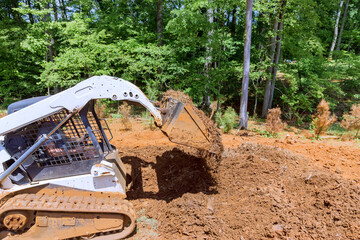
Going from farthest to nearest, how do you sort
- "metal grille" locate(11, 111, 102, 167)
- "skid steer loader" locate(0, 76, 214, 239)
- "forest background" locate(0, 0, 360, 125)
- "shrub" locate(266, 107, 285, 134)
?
"forest background" locate(0, 0, 360, 125) → "shrub" locate(266, 107, 285, 134) → "metal grille" locate(11, 111, 102, 167) → "skid steer loader" locate(0, 76, 214, 239)

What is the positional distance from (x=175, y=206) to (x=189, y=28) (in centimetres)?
846

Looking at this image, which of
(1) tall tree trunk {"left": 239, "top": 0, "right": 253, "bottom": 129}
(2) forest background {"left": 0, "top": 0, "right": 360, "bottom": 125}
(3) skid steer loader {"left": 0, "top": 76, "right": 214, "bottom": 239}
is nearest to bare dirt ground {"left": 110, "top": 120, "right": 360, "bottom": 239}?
(3) skid steer loader {"left": 0, "top": 76, "right": 214, "bottom": 239}

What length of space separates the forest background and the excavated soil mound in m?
6.18

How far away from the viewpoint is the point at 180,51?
11.2 meters

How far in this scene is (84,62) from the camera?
→ 9797 millimetres

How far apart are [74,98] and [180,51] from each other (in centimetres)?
903

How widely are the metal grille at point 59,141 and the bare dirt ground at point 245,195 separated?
4.46 feet

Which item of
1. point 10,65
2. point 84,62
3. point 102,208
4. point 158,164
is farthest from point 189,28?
point 10,65

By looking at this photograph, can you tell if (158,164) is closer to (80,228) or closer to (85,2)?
(80,228)

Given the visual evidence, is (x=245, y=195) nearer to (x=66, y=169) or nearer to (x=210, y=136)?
(x=210, y=136)

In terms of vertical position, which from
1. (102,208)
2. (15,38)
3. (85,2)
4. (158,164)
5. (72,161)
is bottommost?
(158,164)

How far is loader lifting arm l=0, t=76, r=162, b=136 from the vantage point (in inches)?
114

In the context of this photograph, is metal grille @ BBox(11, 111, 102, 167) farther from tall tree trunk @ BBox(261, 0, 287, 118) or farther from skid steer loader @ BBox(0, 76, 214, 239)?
tall tree trunk @ BBox(261, 0, 287, 118)

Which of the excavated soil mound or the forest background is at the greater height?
the forest background
